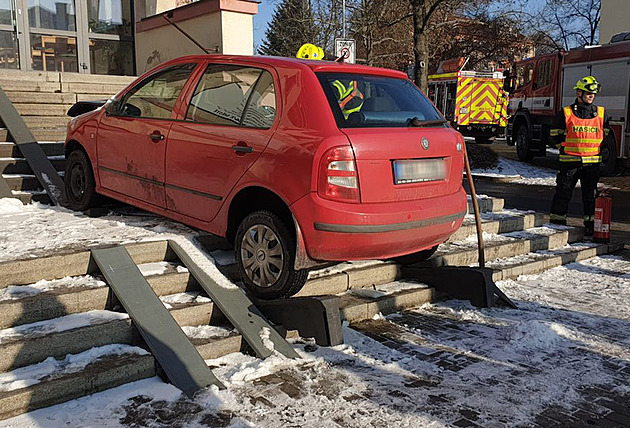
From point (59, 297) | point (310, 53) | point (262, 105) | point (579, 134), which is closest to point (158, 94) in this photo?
point (262, 105)

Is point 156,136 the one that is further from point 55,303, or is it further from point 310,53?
point 310,53

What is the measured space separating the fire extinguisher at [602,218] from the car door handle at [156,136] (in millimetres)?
5716

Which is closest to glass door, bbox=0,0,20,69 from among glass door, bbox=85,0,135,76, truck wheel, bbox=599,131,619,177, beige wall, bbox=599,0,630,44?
glass door, bbox=85,0,135,76

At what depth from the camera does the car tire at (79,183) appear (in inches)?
258

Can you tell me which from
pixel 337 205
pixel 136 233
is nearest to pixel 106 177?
pixel 136 233

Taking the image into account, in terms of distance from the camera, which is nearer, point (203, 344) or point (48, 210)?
point (203, 344)

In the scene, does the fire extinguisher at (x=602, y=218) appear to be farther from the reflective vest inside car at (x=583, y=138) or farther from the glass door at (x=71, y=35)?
the glass door at (x=71, y=35)

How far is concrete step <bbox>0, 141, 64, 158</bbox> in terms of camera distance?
812cm

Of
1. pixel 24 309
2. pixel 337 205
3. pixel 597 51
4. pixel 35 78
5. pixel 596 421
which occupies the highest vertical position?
pixel 597 51

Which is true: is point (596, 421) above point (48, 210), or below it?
below

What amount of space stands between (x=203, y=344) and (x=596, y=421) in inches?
96.9

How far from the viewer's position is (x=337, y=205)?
4398mm

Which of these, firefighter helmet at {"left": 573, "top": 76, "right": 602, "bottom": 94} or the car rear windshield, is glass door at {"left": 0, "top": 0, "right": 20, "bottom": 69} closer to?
the car rear windshield

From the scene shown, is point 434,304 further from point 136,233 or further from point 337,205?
point 136,233
